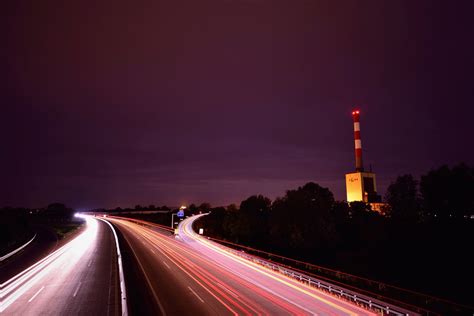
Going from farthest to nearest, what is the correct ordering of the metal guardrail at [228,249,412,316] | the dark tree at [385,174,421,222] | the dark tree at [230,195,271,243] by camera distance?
the dark tree at [230,195,271,243] → the dark tree at [385,174,421,222] → the metal guardrail at [228,249,412,316]

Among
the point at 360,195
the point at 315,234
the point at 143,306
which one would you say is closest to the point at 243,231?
the point at 315,234

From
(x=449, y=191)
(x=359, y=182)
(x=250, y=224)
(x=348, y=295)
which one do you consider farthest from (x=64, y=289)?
(x=359, y=182)

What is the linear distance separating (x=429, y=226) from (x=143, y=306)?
155ft

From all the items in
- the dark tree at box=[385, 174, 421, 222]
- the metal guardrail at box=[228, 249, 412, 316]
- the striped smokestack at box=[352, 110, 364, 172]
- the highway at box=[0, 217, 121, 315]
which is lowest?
the highway at box=[0, 217, 121, 315]

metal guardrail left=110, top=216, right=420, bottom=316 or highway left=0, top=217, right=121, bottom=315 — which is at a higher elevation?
metal guardrail left=110, top=216, right=420, bottom=316

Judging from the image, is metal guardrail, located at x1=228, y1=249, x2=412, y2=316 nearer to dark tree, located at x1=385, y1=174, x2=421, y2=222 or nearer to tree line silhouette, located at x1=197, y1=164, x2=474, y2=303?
tree line silhouette, located at x1=197, y1=164, x2=474, y2=303

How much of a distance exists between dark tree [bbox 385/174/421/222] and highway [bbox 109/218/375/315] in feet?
127

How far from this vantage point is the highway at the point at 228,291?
21.6 metres

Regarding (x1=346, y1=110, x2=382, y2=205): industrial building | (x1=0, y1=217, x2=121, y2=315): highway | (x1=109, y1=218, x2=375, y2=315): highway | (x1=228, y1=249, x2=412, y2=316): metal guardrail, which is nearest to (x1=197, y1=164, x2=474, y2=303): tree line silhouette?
(x1=346, y1=110, x2=382, y2=205): industrial building

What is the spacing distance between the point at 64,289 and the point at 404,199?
6879 centimetres

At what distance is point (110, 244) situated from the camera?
60.3 metres

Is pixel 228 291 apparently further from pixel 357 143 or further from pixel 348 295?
pixel 357 143

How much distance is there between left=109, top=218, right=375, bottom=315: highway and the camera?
70.9 feet

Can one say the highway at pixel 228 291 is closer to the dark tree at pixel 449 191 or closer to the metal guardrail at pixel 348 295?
the metal guardrail at pixel 348 295
